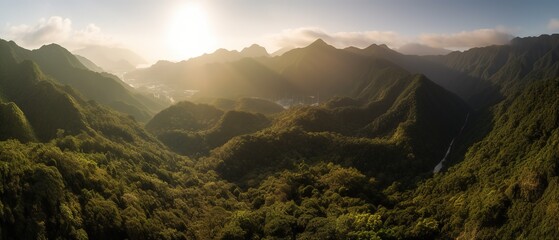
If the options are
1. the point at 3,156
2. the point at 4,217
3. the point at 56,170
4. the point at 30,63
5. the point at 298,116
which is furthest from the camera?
the point at 298,116

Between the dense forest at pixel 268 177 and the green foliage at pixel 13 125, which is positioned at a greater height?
the green foliage at pixel 13 125

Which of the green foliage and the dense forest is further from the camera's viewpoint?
the green foliage

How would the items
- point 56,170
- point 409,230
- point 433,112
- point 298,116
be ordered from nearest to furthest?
point 56,170 → point 409,230 → point 298,116 → point 433,112

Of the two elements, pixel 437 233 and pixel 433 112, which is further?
pixel 433 112

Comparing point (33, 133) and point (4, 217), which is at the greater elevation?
point (33, 133)

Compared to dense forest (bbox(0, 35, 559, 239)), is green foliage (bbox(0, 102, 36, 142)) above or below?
above

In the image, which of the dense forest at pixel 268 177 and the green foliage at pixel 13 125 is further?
the green foliage at pixel 13 125

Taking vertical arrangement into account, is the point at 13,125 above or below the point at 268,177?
above

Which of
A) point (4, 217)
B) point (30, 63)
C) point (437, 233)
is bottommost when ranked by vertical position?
point (437, 233)

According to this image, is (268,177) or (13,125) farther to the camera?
(268,177)

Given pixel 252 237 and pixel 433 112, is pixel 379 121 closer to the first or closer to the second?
pixel 433 112

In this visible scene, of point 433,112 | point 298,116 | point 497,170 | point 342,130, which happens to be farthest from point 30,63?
point 433,112
